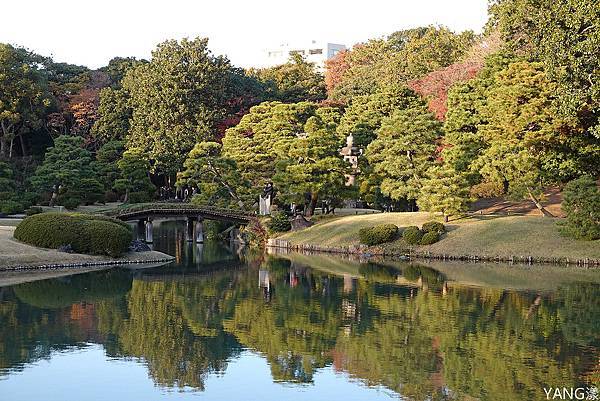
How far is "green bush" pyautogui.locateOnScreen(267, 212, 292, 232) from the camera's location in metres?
50.9

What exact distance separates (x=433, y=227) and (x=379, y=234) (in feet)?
9.88

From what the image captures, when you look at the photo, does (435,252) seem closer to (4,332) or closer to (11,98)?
(4,332)

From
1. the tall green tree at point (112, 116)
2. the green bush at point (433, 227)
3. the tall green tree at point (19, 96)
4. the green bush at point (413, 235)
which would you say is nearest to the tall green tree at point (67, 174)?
the tall green tree at point (19, 96)

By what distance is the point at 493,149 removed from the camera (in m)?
44.3

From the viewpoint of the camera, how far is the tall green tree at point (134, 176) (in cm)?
5934

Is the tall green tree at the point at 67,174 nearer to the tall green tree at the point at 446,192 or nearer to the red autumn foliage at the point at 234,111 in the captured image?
the red autumn foliage at the point at 234,111

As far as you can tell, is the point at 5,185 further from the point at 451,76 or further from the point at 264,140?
the point at 451,76

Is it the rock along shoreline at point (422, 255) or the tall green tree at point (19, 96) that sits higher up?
the tall green tree at point (19, 96)

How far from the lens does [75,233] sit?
36375 millimetres

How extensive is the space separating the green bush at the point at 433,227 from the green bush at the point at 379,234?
1.80 metres

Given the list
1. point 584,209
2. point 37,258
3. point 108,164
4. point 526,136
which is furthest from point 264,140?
point 584,209

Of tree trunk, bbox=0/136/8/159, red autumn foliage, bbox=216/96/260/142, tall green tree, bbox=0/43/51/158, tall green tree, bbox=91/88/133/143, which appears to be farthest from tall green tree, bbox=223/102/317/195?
tree trunk, bbox=0/136/8/159

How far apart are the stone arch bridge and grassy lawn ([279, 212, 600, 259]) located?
605 centimetres

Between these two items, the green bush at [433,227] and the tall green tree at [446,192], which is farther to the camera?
the tall green tree at [446,192]
